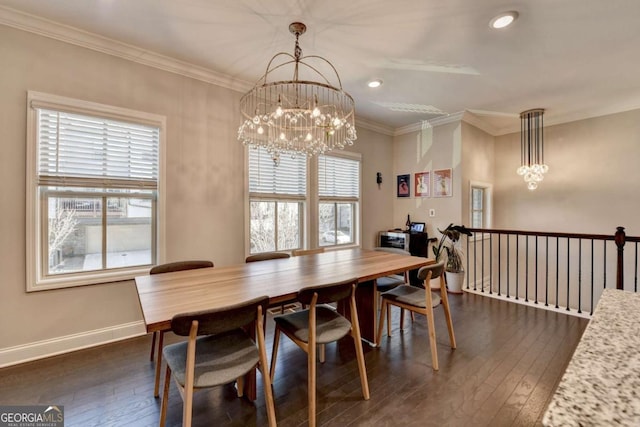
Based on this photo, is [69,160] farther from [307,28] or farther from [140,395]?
[307,28]

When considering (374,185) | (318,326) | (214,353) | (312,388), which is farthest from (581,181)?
(214,353)

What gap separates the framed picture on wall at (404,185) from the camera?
17.0 feet

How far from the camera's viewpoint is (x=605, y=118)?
4.33 m

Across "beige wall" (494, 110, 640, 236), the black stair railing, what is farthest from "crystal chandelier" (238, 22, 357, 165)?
"beige wall" (494, 110, 640, 236)

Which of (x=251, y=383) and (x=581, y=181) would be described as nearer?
(x=251, y=383)

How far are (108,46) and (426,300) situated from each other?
3.70 meters

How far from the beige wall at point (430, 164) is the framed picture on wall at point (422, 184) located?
0.22ft

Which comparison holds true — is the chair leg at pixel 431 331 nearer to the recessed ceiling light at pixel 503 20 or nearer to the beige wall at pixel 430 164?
the recessed ceiling light at pixel 503 20

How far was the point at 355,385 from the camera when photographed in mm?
2027

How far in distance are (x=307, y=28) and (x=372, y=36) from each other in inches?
23.3

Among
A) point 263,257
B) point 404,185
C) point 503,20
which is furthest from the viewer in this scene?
point 404,185

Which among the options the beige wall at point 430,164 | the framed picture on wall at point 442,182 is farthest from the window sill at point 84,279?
the framed picture on wall at point 442,182

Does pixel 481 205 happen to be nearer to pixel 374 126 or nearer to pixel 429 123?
pixel 429 123

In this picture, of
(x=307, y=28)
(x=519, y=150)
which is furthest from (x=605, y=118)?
(x=307, y=28)
